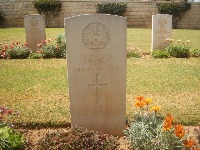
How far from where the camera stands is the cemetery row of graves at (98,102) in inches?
155

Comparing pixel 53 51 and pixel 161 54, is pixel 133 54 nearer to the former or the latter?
pixel 161 54

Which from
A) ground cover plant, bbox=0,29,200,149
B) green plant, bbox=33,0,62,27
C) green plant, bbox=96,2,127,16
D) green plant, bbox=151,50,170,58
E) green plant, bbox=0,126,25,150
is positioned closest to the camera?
green plant, bbox=0,126,25,150

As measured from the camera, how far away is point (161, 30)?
12.4 meters

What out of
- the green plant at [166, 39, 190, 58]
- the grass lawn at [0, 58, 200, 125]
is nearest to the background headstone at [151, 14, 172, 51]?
the green plant at [166, 39, 190, 58]

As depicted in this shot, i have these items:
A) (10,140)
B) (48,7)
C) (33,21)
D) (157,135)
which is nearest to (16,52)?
(33,21)

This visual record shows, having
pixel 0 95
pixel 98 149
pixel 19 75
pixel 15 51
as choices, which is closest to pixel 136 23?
pixel 15 51

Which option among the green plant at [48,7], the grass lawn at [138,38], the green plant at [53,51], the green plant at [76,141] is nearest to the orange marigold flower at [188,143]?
the green plant at [76,141]

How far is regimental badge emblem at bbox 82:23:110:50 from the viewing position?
14.3ft

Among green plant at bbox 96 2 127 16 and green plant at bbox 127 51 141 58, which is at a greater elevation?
green plant at bbox 96 2 127 16

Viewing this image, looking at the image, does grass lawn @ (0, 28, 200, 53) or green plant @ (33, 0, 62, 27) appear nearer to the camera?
grass lawn @ (0, 28, 200, 53)

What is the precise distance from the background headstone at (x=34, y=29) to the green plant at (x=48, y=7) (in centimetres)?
1534

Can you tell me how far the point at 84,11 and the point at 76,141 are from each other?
25.3 m

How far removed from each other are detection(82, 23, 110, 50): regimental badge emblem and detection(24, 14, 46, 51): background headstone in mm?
8700

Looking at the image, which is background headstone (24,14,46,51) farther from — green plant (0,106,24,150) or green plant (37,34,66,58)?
green plant (0,106,24,150)
